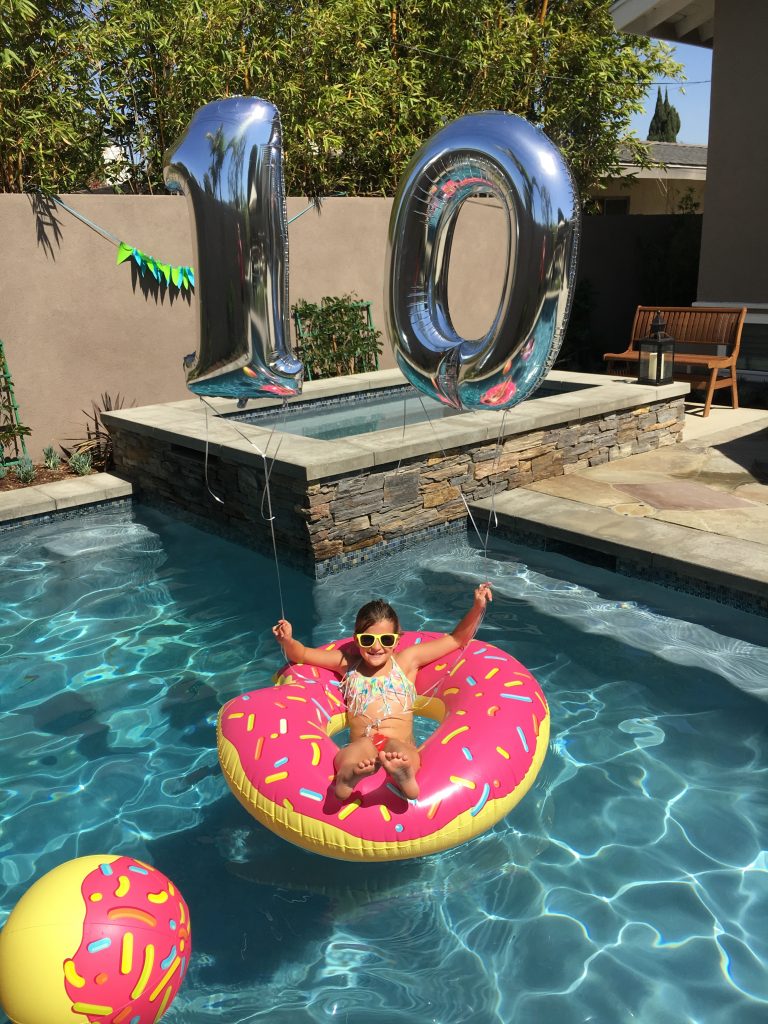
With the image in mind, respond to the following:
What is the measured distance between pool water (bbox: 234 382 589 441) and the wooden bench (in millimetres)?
1423

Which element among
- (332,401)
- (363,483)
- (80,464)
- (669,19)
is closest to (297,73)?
(332,401)

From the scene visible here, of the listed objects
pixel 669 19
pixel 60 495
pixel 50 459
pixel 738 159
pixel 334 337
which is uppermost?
pixel 669 19

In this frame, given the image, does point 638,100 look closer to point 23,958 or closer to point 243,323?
point 243,323

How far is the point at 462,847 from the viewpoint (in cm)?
353

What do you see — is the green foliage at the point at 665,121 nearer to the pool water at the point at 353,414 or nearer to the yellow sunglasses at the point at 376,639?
the pool water at the point at 353,414

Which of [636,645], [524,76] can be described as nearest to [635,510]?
[636,645]

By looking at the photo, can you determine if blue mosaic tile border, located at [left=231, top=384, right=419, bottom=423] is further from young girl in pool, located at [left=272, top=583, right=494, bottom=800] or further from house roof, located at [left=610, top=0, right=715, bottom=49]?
house roof, located at [left=610, top=0, right=715, bottom=49]

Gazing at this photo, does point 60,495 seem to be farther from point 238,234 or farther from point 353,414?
point 238,234

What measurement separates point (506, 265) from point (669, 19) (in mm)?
10825

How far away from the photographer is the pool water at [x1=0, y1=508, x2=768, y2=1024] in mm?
2922

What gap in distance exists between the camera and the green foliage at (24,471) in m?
7.95

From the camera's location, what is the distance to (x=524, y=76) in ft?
45.0

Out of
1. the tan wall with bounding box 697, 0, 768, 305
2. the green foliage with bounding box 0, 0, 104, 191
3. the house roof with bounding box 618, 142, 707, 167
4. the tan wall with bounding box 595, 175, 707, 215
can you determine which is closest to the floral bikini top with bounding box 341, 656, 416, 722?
the green foliage with bounding box 0, 0, 104, 191

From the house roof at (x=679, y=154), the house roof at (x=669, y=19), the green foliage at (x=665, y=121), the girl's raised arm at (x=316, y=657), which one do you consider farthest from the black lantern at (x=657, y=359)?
the green foliage at (x=665, y=121)
